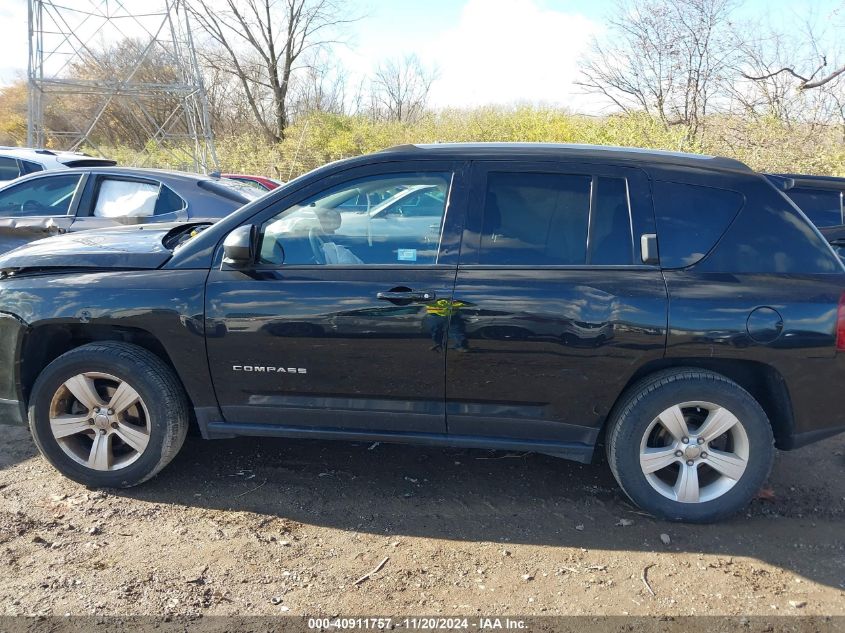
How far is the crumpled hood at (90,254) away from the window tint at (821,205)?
16.3 ft

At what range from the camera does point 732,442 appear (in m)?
3.34

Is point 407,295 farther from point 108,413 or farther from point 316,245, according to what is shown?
point 108,413

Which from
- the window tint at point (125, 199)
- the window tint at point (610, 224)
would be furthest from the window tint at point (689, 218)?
the window tint at point (125, 199)

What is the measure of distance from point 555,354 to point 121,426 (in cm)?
233

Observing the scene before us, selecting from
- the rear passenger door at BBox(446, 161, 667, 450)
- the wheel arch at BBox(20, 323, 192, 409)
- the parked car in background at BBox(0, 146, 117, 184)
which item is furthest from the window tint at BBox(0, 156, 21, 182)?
the rear passenger door at BBox(446, 161, 667, 450)

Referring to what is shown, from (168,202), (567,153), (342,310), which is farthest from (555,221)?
(168,202)

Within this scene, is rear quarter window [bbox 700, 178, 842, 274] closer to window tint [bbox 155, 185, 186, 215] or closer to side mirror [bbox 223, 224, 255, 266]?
side mirror [bbox 223, 224, 255, 266]

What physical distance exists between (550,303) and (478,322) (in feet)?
1.19

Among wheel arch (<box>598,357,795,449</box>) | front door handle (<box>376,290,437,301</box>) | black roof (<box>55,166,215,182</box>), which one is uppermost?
black roof (<box>55,166,215,182</box>)

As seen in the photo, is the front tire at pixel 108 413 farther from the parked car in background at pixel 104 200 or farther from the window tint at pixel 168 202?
the window tint at pixel 168 202

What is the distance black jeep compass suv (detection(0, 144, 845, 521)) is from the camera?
10.5 feet

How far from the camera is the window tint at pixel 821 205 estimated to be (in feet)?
18.0

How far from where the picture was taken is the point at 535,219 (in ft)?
11.0

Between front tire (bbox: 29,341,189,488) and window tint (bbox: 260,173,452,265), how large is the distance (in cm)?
90
